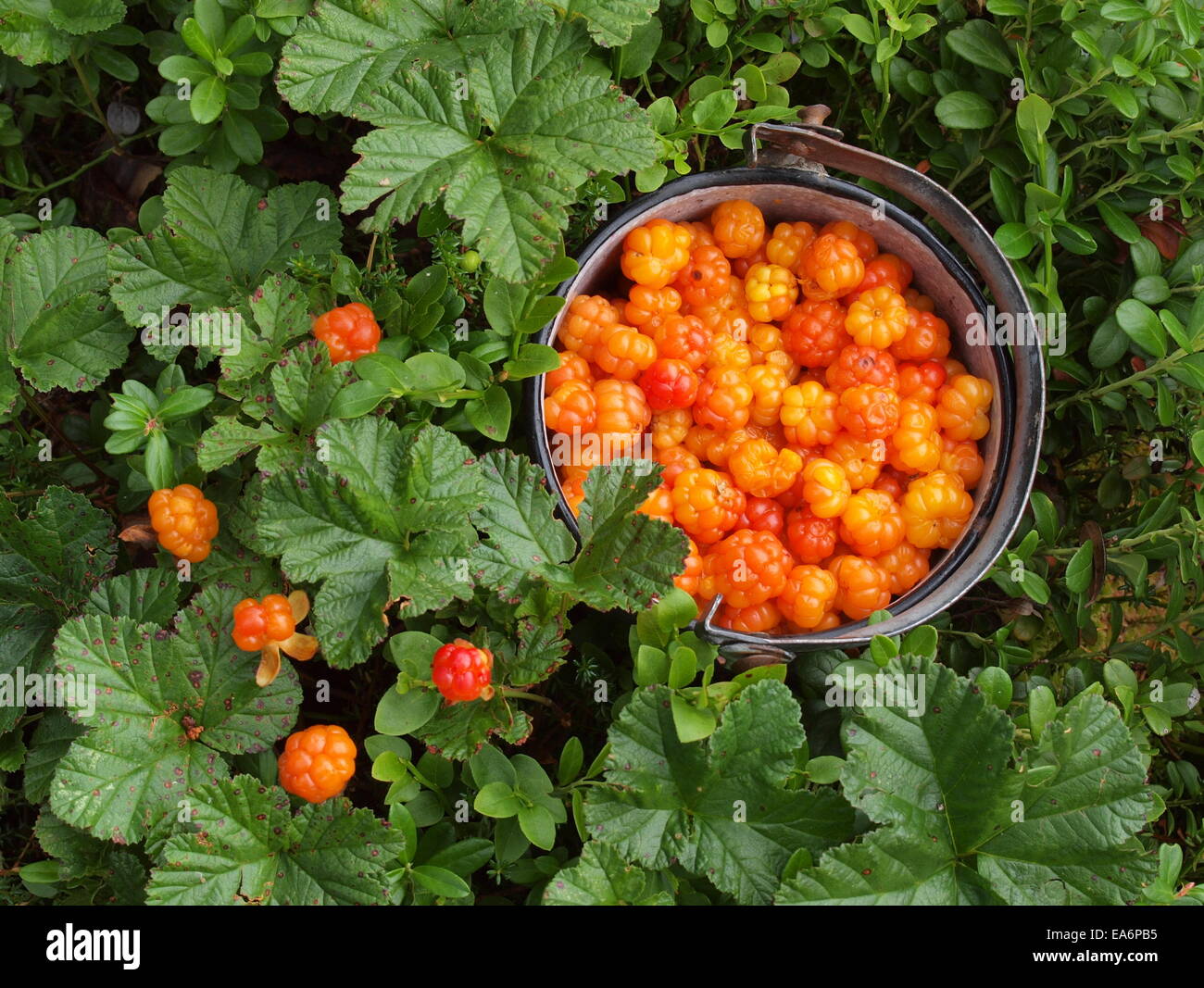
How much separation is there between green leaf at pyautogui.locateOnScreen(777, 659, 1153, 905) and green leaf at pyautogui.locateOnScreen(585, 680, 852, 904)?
0.09 meters

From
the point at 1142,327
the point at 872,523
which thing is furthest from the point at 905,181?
the point at 872,523

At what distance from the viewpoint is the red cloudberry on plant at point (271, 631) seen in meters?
1.77

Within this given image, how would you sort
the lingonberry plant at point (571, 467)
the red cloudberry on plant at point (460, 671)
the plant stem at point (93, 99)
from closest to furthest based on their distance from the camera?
the red cloudberry on plant at point (460, 671) < the lingonberry plant at point (571, 467) < the plant stem at point (93, 99)

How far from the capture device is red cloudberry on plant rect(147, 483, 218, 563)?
1857 millimetres

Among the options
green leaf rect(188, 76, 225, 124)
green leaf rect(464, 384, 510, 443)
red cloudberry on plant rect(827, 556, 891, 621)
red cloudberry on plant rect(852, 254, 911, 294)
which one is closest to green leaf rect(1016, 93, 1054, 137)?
red cloudberry on plant rect(852, 254, 911, 294)

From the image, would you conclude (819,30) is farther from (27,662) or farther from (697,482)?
(27,662)

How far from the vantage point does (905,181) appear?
6.93 ft

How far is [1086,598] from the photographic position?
2.35 metres

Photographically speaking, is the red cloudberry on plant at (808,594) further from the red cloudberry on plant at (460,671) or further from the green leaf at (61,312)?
the green leaf at (61,312)

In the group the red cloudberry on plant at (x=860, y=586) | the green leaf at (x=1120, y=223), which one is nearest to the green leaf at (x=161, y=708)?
the red cloudberry on plant at (x=860, y=586)

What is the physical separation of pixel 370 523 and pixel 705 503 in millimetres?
661

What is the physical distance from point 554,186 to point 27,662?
Answer: 1.37 meters

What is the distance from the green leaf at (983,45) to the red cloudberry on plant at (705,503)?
109 centimetres

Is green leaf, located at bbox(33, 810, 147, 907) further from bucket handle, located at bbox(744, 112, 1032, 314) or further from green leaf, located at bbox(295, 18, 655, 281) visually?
bucket handle, located at bbox(744, 112, 1032, 314)
